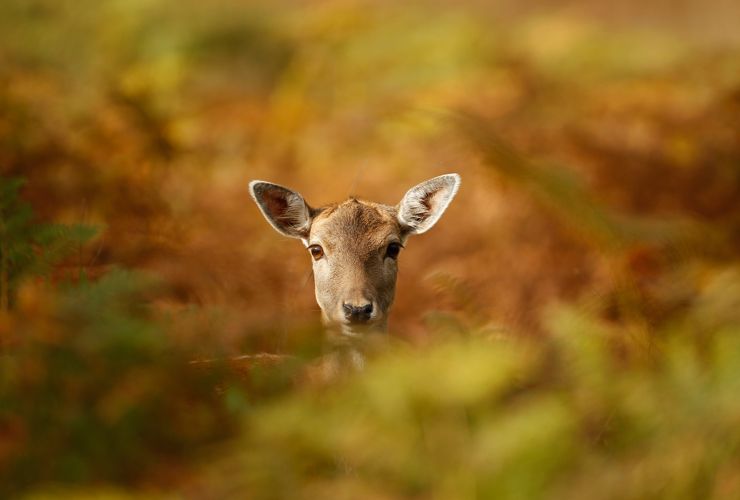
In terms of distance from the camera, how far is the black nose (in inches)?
216

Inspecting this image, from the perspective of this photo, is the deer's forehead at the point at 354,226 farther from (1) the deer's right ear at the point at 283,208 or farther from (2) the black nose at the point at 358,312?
(2) the black nose at the point at 358,312

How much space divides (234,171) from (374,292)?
237 inches

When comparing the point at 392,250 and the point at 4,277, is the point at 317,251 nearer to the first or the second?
the point at 392,250

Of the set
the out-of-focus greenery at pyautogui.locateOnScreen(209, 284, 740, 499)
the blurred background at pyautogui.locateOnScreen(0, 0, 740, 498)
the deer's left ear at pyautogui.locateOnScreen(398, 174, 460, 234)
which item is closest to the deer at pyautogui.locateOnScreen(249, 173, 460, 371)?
the deer's left ear at pyautogui.locateOnScreen(398, 174, 460, 234)

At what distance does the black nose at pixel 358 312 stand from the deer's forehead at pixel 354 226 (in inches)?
22.2

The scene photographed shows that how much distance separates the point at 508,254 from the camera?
359 inches

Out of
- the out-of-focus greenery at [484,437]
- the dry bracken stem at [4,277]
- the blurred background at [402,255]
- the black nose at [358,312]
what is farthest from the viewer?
the black nose at [358,312]

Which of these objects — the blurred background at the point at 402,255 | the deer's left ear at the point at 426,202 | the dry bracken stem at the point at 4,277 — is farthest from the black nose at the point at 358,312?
the dry bracken stem at the point at 4,277

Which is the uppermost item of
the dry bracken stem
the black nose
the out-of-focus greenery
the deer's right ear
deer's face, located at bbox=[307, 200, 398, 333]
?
the deer's right ear

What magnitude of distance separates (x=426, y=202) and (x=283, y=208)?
1.03 m

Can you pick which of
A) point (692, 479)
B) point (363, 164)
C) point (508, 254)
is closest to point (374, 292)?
point (692, 479)

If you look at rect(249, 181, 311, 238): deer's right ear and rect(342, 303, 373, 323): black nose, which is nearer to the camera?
rect(342, 303, 373, 323): black nose

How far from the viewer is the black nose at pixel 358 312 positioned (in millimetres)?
5484

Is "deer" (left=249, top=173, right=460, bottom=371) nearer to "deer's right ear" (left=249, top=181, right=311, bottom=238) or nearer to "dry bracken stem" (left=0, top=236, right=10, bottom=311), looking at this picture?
"deer's right ear" (left=249, top=181, right=311, bottom=238)
